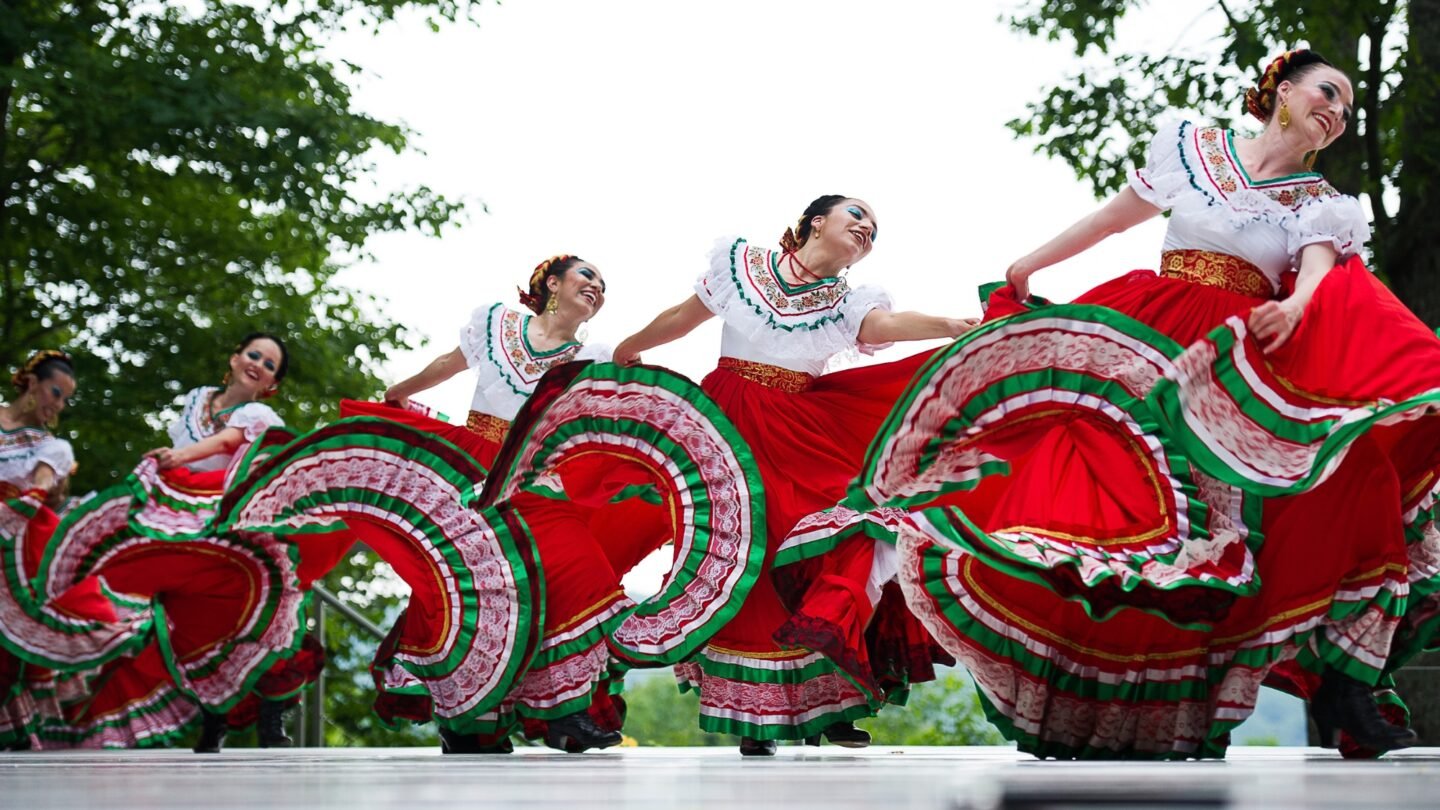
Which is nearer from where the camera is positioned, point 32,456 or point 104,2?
point 32,456

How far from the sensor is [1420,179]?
25.0ft

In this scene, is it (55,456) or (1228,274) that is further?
(55,456)

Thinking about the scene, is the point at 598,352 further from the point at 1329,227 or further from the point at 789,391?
the point at 1329,227

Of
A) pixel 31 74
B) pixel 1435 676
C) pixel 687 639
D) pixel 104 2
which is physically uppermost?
pixel 104 2

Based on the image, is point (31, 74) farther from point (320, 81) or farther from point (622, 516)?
point (622, 516)

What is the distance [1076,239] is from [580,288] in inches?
89.2

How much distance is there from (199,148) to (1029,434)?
807 centimetres

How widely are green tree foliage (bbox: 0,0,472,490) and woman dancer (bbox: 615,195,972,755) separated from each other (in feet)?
20.6

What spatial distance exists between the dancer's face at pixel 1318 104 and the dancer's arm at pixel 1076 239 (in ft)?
1.27

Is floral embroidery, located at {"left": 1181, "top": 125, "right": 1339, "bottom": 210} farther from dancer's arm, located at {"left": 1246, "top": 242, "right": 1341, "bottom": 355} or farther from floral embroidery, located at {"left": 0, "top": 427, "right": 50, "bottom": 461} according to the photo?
floral embroidery, located at {"left": 0, "top": 427, "right": 50, "bottom": 461}

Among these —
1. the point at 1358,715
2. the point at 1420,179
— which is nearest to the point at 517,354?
the point at 1358,715

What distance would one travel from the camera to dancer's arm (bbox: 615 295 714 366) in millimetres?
5348

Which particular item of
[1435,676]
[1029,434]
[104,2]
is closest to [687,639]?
[1029,434]

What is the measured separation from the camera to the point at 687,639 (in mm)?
4906
